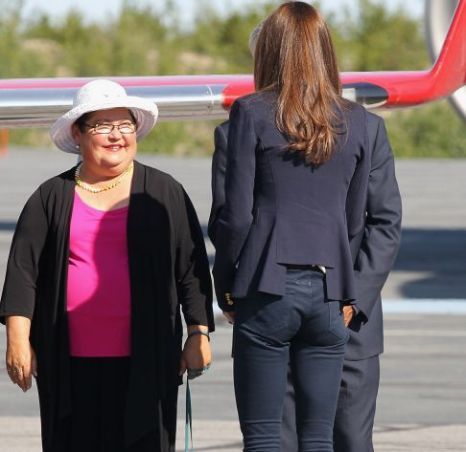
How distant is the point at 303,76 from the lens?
4520 mm

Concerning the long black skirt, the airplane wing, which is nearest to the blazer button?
the long black skirt

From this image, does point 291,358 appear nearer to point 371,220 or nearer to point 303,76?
point 371,220

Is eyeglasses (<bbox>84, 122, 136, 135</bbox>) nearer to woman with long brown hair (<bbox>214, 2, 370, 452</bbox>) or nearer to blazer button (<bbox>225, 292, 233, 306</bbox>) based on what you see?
woman with long brown hair (<bbox>214, 2, 370, 452</bbox>)

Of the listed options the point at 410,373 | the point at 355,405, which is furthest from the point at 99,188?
the point at 410,373

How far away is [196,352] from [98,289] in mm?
404

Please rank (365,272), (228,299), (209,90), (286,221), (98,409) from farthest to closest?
(209,90), (98,409), (365,272), (228,299), (286,221)

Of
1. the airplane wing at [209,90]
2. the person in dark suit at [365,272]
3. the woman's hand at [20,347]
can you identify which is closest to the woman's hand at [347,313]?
the person in dark suit at [365,272]

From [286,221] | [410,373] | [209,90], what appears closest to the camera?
[286,221]

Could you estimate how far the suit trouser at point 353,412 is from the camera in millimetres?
5047

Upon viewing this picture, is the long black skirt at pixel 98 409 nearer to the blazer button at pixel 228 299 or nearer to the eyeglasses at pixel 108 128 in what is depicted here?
the blazer button at pixel 228 299

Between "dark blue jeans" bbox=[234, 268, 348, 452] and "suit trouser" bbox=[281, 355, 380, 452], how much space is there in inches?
13.5

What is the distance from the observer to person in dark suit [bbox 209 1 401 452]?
4.71 meters

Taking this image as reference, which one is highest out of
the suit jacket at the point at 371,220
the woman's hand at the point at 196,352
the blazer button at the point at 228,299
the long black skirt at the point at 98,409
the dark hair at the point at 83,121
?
the dark hair at the point at 83,121

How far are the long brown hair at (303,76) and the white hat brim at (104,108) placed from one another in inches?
20.9
